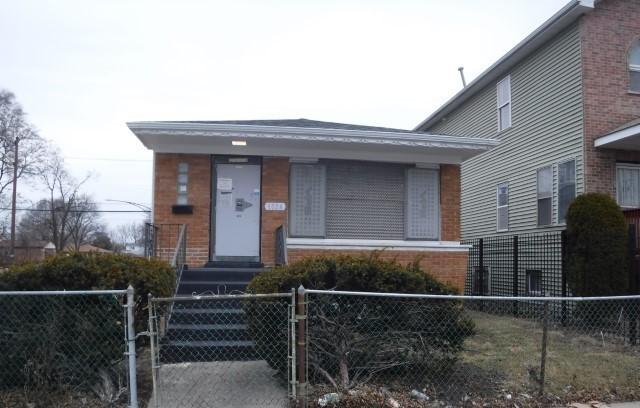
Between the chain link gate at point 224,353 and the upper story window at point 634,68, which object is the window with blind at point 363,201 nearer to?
the chain link gate at point 224,353

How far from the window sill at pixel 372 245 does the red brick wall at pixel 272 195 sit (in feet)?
1.61

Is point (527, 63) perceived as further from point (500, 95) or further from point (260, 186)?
point (260, 186)

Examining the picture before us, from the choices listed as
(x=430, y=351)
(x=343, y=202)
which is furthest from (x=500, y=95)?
(x=430, y=351)

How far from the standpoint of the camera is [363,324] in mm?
6184

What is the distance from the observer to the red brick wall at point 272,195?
431 inches

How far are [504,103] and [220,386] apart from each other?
13.1 meters

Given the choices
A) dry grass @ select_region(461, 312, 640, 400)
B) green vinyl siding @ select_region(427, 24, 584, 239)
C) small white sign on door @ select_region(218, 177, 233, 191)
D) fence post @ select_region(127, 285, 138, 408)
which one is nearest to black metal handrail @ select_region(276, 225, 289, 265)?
small white sign on door @ select_region(218, 177, 233, 191)

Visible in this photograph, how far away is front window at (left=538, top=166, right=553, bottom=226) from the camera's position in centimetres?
1421

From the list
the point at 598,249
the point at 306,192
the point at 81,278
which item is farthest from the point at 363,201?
the point at 81,278

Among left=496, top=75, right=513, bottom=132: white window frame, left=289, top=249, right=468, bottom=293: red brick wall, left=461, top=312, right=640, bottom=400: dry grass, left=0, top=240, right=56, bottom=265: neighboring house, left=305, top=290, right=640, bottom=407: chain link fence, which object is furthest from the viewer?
left=0, top=240, right=56, bottom=265: neighboring house

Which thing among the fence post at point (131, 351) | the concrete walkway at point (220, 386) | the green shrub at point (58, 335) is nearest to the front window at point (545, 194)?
the concrete walkway at point (220, 386)

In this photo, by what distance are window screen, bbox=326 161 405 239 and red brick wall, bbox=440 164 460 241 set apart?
83cm

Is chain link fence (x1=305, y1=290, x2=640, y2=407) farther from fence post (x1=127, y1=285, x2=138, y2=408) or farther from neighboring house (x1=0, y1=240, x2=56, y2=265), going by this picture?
neighboring house (x1=0, y1=240, x2=56, y2=265)

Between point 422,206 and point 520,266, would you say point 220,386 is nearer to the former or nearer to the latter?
point 422,206
